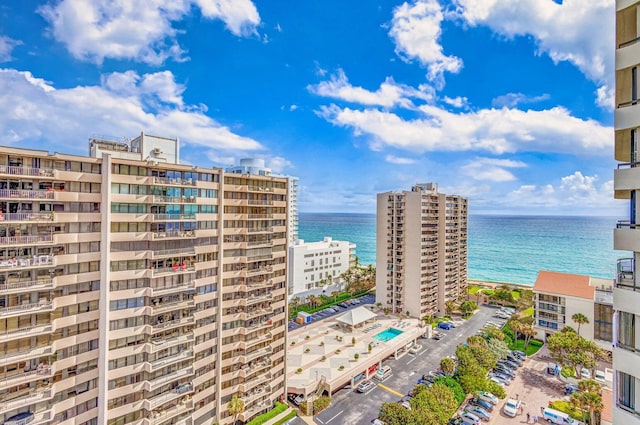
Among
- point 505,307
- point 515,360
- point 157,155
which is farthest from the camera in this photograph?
point 505,307

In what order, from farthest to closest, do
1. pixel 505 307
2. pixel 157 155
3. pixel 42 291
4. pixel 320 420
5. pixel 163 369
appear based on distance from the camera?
pixel 505 307 → pixel 320 420 → pixel 157 155 → pixel 163 369 → pixel 42 291

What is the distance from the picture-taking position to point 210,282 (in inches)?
1304

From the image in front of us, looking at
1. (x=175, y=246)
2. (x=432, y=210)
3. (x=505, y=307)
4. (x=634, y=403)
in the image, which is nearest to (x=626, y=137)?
(x=634, y=403)

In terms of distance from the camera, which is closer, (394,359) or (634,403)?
(634,403)

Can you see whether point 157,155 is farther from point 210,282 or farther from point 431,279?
point 431,279

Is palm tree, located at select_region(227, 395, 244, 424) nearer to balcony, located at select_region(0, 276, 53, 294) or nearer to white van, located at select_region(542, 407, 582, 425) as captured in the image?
balcony, located at select_region(0, 276, 53, 294)

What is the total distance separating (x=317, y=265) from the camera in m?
81.0

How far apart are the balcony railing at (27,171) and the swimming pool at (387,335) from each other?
5015 cm

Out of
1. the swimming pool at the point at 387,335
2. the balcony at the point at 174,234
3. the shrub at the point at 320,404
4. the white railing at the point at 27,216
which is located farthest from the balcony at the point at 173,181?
the swimming pool at the point at 387,335

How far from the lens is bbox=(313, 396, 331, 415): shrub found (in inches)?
1510

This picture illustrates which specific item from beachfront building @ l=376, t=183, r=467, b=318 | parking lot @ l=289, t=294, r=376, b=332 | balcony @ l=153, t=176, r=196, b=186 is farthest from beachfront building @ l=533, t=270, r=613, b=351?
balcony @ l=153, t=176, r=196, b=186

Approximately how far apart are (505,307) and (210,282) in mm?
73653

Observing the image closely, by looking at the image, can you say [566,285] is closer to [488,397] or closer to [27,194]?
[488,397]

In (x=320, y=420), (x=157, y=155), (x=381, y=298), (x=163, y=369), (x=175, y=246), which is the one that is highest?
(x=157, y=155)
